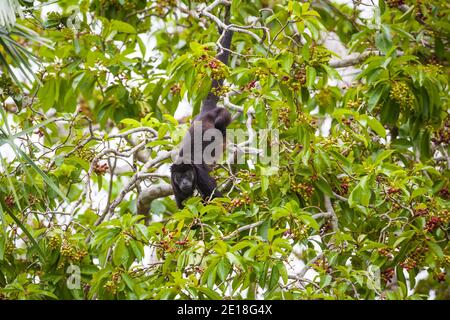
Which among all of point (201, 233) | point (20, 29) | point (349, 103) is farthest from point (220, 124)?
point (20, 29)

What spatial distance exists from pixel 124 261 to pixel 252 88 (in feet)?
5.28

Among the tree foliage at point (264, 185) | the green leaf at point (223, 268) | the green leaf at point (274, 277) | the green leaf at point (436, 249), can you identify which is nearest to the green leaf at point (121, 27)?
the tree foliage at point (264, 185)

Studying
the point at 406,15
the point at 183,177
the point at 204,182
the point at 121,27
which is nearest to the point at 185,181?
the point at 183,177

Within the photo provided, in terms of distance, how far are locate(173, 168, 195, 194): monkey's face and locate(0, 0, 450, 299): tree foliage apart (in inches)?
7.8

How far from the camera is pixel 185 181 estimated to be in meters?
7.12

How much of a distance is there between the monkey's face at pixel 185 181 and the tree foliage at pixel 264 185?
0.20m

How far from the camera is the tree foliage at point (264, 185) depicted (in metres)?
5.06

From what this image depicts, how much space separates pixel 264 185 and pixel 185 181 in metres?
1.84

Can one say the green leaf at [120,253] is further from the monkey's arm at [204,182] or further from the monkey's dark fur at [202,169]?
the monkey's arm at [204,182]

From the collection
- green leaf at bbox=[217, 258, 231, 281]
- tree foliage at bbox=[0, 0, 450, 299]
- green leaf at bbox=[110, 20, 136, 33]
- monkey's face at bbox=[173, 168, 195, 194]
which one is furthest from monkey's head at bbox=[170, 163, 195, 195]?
green leaf at bbox=[217, 258, 231, 281]

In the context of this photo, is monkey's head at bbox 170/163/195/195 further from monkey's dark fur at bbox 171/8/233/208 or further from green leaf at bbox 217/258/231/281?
green leaf at bbox 217/258/231/281

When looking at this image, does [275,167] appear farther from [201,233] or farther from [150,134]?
[150,134]

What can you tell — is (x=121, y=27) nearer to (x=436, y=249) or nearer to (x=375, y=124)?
(x=375, y=124)

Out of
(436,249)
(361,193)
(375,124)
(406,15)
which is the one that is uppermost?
(406,15)
